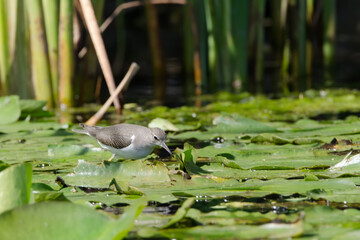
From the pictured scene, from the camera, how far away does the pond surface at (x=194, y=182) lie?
216cm

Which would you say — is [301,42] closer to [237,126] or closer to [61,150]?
[237,126]

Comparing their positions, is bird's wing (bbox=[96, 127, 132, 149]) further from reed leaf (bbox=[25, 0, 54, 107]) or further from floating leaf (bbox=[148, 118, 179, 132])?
reed leaf (bbox=[25, 0, 54, 107])

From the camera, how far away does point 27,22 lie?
220 inches

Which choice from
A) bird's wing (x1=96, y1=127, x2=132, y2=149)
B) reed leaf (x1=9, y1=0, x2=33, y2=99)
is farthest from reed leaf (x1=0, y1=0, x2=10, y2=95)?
bird's wing (x1=96, y1=127, x2=132, y2=149)

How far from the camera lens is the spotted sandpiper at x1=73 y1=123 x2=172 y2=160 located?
12.1 ft

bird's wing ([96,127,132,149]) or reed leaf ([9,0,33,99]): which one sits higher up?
reed leaf ([9,0,33,99])

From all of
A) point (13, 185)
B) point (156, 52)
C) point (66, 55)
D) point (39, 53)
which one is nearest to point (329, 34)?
point (156, 52)

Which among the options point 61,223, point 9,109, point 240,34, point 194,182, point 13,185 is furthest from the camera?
point 240,34

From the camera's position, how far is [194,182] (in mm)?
3098

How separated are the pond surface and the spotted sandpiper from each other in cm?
14

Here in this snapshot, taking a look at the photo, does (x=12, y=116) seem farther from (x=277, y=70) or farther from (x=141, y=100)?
(x=277, y=70)

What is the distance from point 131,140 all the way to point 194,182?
2.31 ft

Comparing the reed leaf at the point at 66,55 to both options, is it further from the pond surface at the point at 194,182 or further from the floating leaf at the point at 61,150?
the floating leaf at the point at 61,150

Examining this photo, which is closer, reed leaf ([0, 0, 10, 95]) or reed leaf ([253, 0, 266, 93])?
reed leaf ([0, 0, 10, 95])
